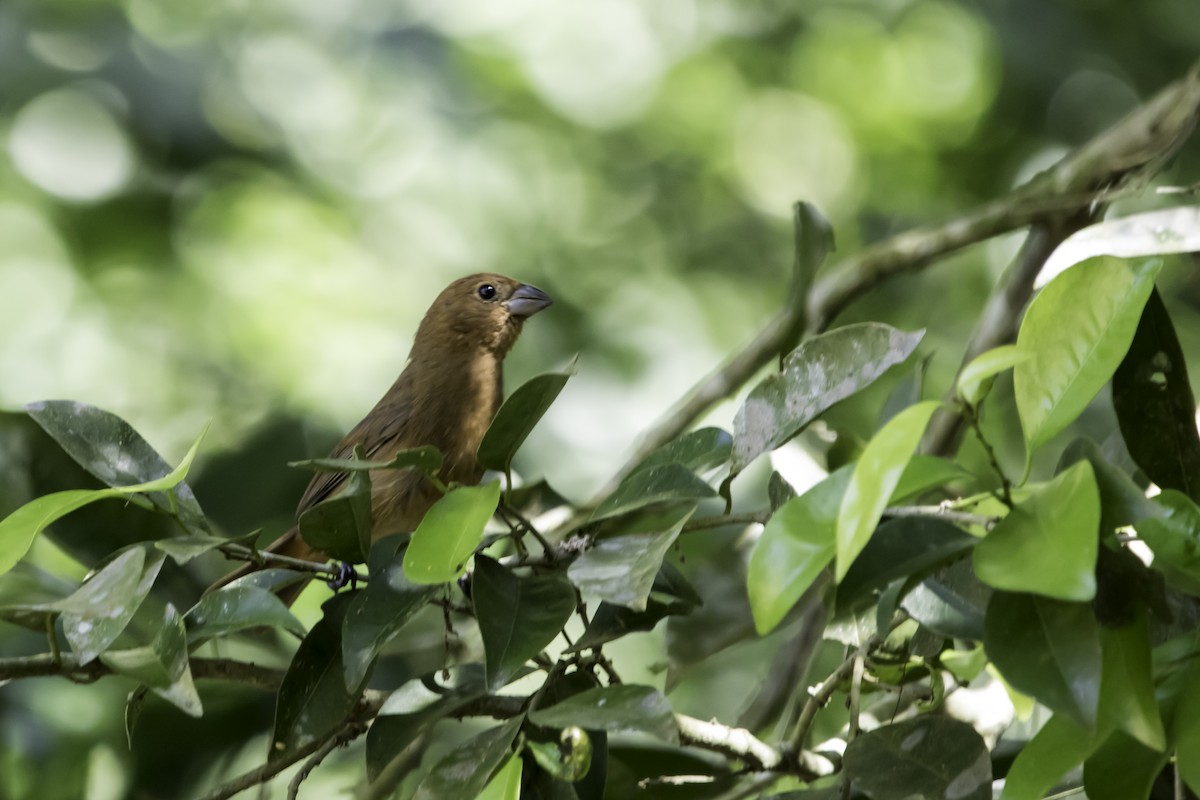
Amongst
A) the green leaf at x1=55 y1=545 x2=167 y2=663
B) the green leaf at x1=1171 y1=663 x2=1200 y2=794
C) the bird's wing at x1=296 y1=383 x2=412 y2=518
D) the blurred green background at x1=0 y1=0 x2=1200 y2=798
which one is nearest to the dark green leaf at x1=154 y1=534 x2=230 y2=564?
the green leaf at x1=55 y1=545 x2=167 y2=663

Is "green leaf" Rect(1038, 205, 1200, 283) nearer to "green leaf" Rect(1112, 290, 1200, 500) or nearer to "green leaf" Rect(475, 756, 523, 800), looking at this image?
"green leaf" Rect(1112, 290, 1200, 500)

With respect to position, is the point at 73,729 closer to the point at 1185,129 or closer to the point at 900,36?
the point at 1185,129

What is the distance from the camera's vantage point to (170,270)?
208 inches

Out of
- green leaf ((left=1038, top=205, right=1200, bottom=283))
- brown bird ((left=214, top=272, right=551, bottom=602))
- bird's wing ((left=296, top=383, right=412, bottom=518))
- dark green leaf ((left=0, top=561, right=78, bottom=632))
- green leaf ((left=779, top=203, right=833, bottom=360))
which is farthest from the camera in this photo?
bird's wing ((left=296, top=383, right=412, bottom=518))

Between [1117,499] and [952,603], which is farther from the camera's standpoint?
[952,603]

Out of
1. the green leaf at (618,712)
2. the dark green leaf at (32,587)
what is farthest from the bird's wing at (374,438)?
the green leaf at (618,712)

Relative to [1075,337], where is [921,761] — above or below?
below

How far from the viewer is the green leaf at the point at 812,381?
1.28 meters

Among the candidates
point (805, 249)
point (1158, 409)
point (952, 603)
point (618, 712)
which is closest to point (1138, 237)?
point (1158, 409)

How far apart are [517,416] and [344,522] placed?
0.27 m

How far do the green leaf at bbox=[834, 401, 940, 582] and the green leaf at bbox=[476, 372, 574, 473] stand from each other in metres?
0.40

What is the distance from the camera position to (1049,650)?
43.9 inches

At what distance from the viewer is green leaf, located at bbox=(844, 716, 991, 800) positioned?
1371mm

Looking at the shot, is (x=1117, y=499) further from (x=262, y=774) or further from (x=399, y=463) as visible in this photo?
(x=262, y=774)
